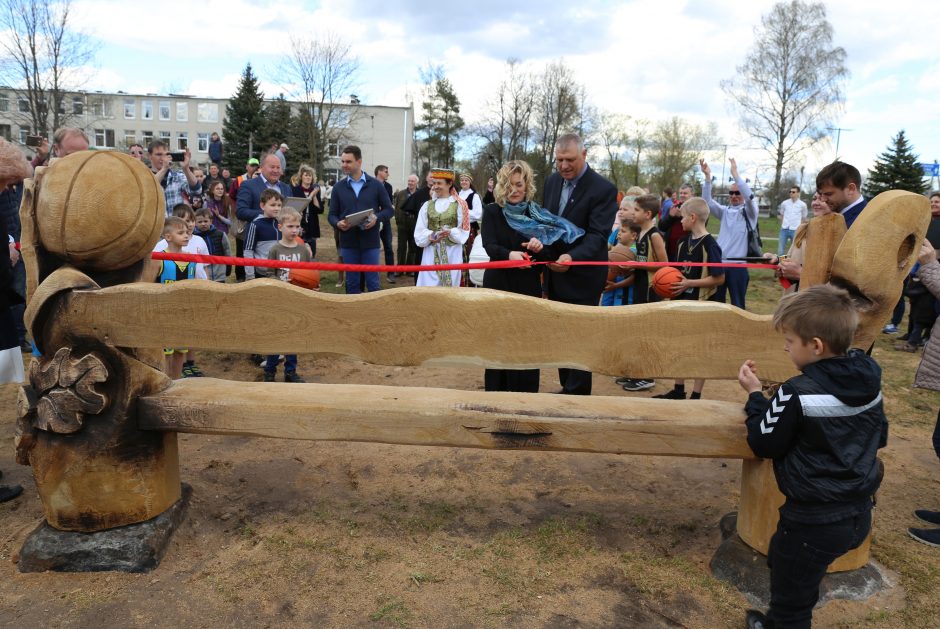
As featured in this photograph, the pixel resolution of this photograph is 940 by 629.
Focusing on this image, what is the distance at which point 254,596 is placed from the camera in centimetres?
264

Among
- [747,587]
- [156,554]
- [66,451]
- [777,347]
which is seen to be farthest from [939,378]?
[66,451]

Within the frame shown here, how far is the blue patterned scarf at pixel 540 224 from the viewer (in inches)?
170

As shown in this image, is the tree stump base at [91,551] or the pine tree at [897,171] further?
the pine tree at [897,171]

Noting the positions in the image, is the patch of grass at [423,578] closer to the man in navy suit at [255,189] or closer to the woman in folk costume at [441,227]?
the woman in folk costume at [441,227]

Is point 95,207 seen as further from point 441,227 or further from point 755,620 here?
point 441,227

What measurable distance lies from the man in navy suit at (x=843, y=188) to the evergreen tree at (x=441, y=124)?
128ft

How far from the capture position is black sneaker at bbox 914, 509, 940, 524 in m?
3.37

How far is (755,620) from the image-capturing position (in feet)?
7.93

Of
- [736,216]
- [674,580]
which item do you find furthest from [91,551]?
[736,216]

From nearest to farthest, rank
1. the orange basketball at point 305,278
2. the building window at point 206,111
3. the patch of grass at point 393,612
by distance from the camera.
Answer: the patch of grass at point 393,612, the orange basketball at point 305,278, the building window at point 206,111

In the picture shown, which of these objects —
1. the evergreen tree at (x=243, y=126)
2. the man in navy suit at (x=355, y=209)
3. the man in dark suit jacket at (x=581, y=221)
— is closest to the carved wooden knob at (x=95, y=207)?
the man in dark suit jacket at (x=581, y=221)

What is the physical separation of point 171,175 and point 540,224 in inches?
225

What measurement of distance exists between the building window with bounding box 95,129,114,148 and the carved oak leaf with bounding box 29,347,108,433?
236 ft

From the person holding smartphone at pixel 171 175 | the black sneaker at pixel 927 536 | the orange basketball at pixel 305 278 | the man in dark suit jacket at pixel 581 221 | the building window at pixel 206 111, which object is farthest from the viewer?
the building window at pixel 206 111
